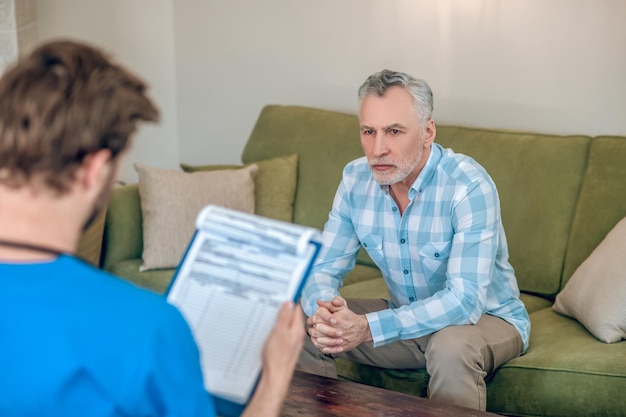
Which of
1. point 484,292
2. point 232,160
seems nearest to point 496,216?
point 484,292

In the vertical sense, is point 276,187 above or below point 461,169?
below

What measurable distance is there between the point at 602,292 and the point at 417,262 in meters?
0.49

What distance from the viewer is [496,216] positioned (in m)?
2.33

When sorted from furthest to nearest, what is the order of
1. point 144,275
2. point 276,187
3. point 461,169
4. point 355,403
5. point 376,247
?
point 276,187
point 144,275
point 376,247
point 461,169
point 355,403

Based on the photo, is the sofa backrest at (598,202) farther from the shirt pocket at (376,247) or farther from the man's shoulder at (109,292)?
the man's shoulder at (109,292)

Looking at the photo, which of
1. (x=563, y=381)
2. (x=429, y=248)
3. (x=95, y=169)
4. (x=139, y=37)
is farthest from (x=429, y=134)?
(x=139, y=37)

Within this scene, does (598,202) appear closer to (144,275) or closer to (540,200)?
(540,200)

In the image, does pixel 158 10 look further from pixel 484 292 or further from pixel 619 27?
pixel 484 292

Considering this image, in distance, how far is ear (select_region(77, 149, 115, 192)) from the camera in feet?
3.17

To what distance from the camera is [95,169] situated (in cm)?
98

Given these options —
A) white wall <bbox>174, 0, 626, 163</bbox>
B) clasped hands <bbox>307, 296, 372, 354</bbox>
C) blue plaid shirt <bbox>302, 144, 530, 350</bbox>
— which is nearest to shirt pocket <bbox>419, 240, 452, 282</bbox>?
blue plaid shirt <bbox>302, 144, 530, 350</bbox>

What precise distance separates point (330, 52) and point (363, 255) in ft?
3.17

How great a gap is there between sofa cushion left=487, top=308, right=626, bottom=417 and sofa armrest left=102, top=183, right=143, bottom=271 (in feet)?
4.64

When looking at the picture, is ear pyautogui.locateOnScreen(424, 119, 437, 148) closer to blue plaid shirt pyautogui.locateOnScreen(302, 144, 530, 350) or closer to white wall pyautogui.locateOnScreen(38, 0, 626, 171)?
blue plaid shirt pyautogui.locateOnScreen(302, 144, 530, 350)
